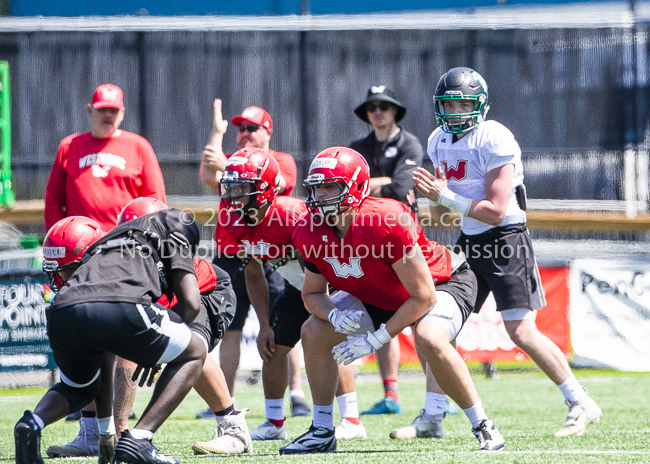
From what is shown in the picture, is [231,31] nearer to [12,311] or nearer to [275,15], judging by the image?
[275,15]

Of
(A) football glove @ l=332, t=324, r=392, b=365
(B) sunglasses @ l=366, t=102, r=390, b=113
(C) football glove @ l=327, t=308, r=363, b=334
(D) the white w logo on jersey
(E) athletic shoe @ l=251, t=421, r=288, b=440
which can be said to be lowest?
(E) athletic shoe @ l=251, t=421, r=288, b=440

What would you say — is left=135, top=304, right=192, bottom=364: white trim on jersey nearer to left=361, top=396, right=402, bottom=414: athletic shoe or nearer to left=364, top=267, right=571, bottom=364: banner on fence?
left=361, top=396, right=402, bottom=414: athletic shoe

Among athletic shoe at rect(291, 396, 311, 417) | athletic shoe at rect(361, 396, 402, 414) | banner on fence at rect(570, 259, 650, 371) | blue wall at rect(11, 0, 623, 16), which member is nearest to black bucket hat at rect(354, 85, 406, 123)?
athletic shoe at rect(361, 396, 402, 414)

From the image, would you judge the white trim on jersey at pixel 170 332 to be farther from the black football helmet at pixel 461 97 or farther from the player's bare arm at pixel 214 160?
the player's bare arm at pixel 214 160

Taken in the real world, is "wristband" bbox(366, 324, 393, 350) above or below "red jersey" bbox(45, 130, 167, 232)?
below

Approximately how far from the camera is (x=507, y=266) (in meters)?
4.89

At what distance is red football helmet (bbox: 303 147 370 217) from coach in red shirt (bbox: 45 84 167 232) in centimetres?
214

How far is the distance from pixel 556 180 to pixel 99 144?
18.2 ft

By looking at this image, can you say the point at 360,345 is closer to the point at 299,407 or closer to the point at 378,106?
the point at 299,407

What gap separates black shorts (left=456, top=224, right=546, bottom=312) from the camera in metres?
4.87

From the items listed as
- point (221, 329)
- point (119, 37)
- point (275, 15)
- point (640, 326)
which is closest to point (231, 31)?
point (275, 15)

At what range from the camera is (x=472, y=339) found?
8023 mm

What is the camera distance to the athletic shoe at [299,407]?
6043mm

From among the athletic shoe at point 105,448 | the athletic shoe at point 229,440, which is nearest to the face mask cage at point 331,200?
the athletic shoe at point 229,440
